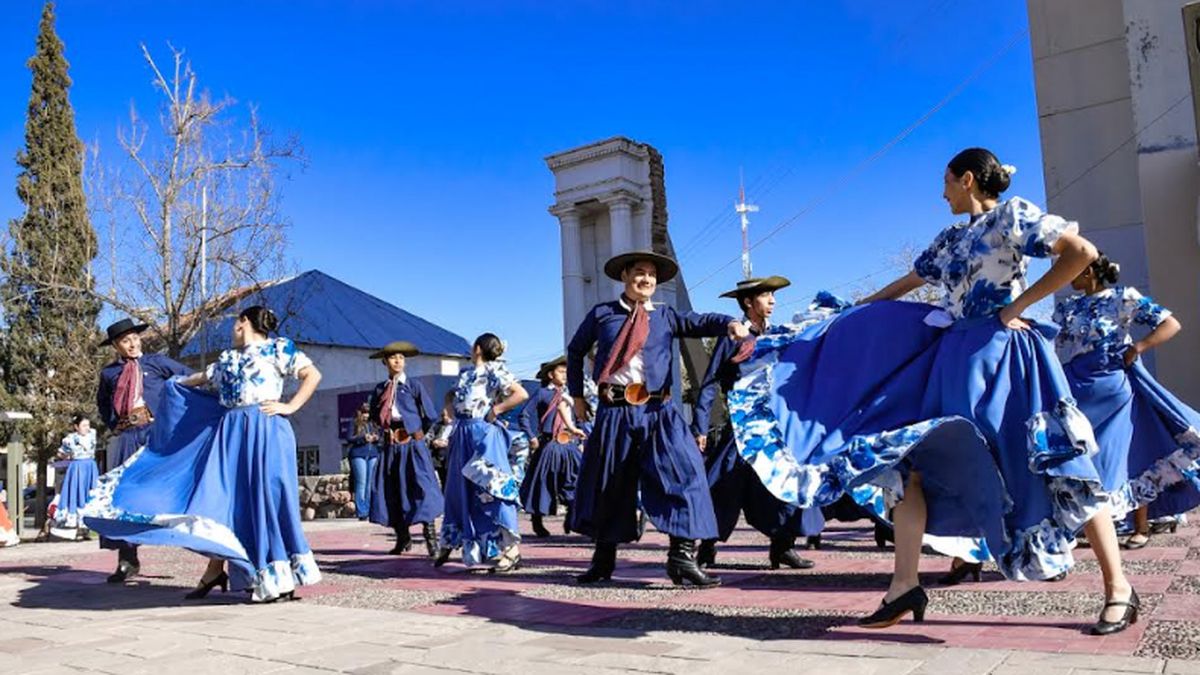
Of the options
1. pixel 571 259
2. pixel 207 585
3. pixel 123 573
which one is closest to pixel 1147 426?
pixel 207 585

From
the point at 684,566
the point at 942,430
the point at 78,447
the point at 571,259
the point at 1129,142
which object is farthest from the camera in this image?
the point at 571,259

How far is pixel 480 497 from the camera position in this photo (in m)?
6.75

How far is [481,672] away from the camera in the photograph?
10.4 feet

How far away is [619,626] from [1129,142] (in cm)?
1574

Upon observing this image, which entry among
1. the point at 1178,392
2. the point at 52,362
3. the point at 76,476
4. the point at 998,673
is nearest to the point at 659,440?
the point at 998,673

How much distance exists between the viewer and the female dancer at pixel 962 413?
10.5 feet

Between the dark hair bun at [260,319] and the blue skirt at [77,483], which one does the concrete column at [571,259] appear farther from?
the dark hair bun at [260,319]

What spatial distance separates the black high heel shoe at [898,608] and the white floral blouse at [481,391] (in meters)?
4.05

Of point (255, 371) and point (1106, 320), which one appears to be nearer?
point (255, 371)

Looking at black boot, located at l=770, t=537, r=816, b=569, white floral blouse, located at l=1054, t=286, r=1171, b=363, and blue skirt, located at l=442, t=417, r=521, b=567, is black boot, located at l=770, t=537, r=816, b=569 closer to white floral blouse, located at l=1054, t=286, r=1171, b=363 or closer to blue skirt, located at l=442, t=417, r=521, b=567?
blue skirt, located at l=442, t=417, r=521, b=567

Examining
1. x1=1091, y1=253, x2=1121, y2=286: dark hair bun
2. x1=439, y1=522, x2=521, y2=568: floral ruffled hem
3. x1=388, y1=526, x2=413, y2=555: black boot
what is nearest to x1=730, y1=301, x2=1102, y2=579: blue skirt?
x1=1091, y1=253, x2=1121, y2=286: dark hair bun

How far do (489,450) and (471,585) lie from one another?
3.97ft

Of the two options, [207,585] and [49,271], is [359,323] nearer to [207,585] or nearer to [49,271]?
[49,271]

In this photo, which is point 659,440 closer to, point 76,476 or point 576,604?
point 576,604
